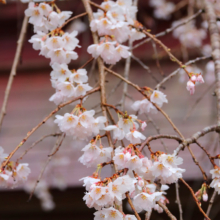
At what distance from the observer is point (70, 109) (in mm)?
2510

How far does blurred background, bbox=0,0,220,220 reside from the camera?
2488 millimetres

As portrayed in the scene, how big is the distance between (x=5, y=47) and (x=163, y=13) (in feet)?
5.67

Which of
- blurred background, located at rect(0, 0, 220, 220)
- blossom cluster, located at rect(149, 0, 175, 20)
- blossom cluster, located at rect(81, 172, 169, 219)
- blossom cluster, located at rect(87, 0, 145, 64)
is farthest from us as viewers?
blossom cluster, located at rect(149, 0, 175, 20)

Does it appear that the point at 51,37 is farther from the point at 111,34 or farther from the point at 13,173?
the point at 13,173

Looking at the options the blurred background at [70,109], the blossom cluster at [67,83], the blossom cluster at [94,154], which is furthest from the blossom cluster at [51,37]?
the blurred background at [70,109]

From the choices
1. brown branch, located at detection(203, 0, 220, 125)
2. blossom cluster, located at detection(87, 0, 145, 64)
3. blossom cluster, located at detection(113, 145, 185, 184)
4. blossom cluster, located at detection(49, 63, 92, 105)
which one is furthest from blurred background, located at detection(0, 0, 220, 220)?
blossom cluster, located at detection(113, 145, 185, 184)

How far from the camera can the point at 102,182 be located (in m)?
0.76

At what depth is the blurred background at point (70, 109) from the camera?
249 cm

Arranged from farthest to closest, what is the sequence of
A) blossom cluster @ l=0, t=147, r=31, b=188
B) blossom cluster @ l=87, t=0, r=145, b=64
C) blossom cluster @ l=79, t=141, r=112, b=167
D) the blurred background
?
the blurred background
blossom cluster @ l=87, t=0, r=145, b=64
blossom cluster @ l=0, t=147, r=31, b=188
blossom cluster @ l=79, t=141, r=112, b=167

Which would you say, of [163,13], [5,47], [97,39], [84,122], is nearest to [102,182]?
[84,122]

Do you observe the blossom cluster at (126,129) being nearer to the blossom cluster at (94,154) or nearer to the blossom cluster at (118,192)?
the blossom cluster at (94,154)

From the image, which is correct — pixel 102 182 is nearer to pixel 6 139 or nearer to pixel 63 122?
pixel 63 122

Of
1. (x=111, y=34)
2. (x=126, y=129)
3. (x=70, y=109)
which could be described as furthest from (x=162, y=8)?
A: (x=126, y=129)

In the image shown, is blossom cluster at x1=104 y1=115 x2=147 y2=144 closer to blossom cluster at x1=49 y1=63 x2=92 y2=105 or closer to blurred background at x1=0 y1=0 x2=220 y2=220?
blossom cluster at x1=49 y1=63 x2=92 y2=105
